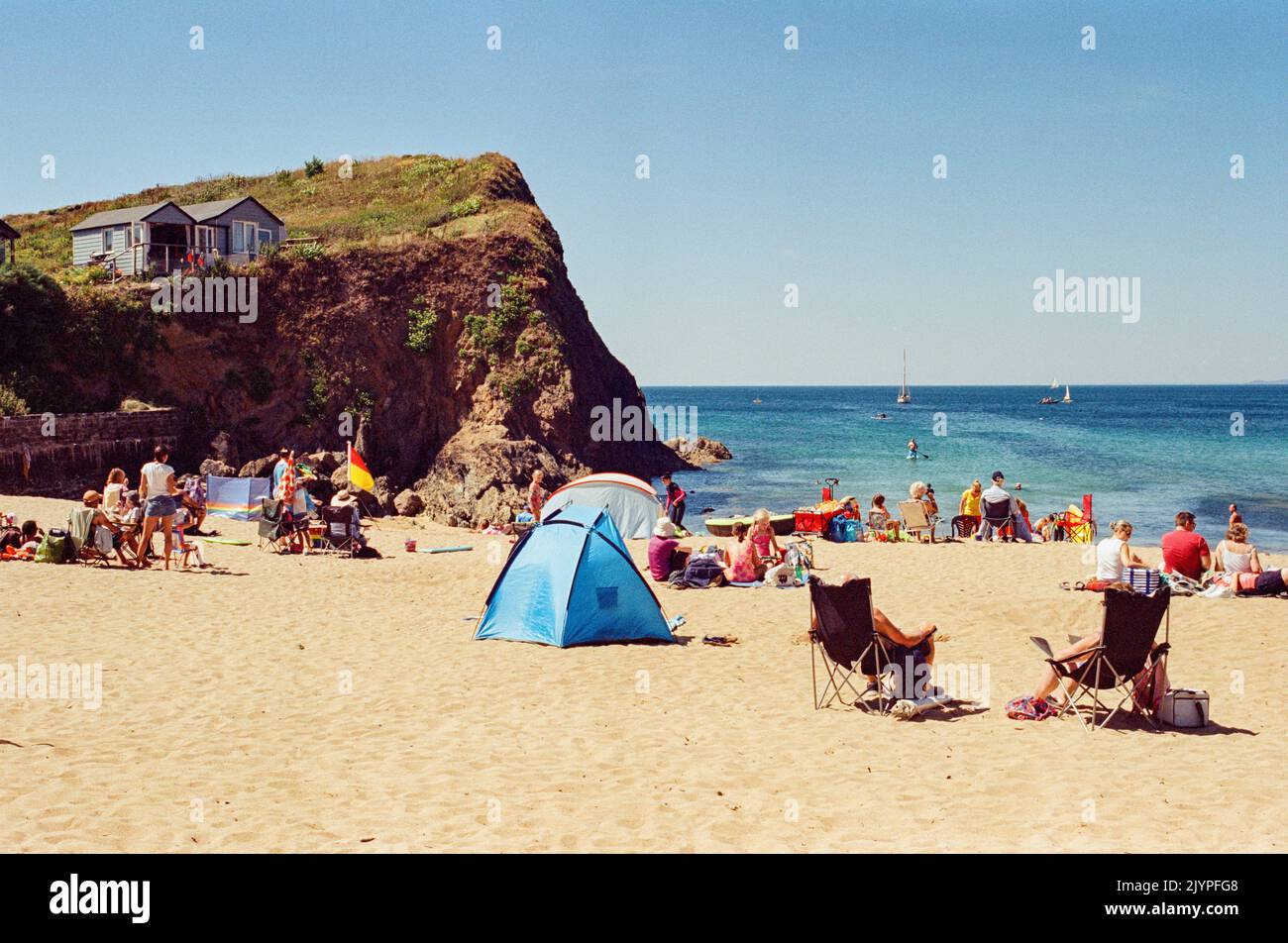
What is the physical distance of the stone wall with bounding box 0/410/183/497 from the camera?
29766 millimetres

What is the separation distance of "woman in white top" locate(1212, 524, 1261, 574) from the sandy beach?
0.71 metres

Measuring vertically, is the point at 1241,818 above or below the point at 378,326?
below

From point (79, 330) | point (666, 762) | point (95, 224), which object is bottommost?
point (666, 762)

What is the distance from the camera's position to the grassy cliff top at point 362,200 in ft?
142

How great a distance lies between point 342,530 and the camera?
1892 cm

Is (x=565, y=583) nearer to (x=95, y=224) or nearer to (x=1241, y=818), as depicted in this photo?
(x=1241, y=818)

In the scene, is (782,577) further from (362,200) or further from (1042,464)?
(1042,464)

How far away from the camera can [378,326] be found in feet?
132

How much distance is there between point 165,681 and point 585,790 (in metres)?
4.88

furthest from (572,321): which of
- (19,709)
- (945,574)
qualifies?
(19,709)

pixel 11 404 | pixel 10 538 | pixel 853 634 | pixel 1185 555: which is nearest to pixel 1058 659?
pixel 853 634

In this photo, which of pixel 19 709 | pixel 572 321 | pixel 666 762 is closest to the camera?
pixel 666 762
